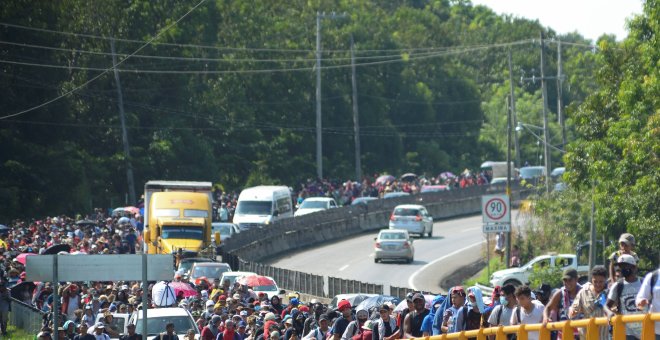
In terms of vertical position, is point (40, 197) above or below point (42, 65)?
below

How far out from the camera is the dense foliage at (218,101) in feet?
233

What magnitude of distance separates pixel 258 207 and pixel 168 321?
35.9 meters

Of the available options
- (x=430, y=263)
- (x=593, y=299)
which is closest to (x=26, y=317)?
(x=593, y=299)

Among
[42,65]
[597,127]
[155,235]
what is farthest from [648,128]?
[42,65]

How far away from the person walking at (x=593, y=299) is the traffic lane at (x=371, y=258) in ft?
114

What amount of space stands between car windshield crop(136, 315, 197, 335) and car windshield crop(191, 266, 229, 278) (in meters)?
12.9

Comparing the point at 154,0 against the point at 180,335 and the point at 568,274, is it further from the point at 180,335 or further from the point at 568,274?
the point at 568,274

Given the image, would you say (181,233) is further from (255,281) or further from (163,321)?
(163,321)

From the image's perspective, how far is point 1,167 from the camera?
67.9 metres

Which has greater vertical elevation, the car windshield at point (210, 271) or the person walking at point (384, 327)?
the person walking at point (384, 327)

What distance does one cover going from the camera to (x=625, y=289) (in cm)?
1487

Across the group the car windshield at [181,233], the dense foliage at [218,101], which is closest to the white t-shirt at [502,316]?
the dense foliage at [218,101]

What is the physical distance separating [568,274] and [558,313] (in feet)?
1.40

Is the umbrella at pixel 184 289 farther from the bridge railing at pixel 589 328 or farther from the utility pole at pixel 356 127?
the utility pole at pixel 356 127
